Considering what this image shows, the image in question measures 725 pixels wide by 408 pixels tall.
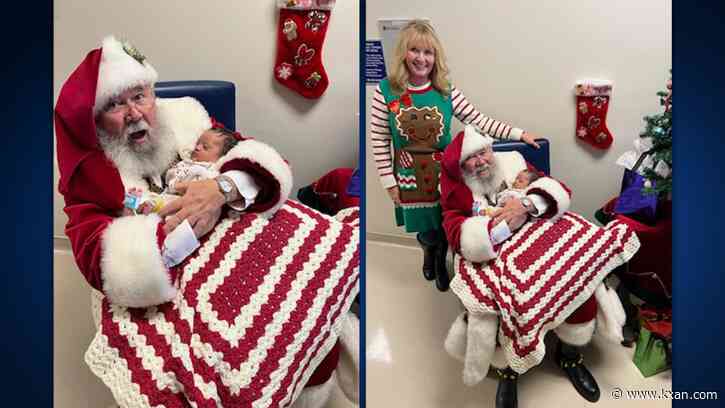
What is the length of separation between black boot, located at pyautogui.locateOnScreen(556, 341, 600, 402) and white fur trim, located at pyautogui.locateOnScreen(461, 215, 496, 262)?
0.91 ft

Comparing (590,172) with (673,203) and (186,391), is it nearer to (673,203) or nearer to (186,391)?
(673,203)

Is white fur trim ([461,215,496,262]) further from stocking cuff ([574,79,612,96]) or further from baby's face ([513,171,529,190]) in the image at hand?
stocking cuff ([574,79,612,96])

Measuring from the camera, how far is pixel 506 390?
1280mm

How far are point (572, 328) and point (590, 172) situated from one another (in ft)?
1.06

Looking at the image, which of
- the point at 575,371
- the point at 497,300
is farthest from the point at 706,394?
the point at 497,300

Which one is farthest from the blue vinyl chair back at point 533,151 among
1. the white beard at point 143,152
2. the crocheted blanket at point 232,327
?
the white beard at point 143,152

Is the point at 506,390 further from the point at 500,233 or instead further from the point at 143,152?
the point at 143,152

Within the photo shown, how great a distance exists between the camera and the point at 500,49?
121 cm

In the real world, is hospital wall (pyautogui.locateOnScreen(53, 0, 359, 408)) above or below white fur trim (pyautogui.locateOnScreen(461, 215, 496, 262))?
above

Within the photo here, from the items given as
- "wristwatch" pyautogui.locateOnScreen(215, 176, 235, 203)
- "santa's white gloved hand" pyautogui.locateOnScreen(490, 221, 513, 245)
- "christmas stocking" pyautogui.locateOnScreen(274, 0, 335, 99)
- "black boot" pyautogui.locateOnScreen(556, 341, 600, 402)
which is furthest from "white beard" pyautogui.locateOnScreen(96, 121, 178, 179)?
A: "black boot" pyautogui.locateOnScreen(556, 341, 600, 402)

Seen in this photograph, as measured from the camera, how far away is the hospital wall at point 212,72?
1091 millimetres

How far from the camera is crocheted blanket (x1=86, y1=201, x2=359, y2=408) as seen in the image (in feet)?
3.15

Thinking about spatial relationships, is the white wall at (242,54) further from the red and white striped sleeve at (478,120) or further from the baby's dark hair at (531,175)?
the baby's dark hair at (531,175)

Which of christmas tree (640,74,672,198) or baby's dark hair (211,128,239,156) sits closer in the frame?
baby's dark hair (211,128,239,156)
